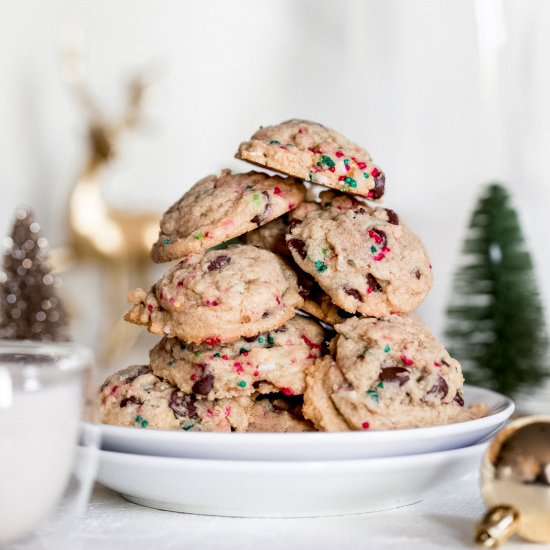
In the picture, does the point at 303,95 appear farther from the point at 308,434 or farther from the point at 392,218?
the point at 308,434

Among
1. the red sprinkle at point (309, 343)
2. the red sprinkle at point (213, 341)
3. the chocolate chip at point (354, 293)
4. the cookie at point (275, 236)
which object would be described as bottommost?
the red sprinkle at point (309, 343)

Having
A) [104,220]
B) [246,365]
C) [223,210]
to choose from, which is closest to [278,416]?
[246,365]

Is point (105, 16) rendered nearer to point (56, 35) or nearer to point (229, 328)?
point (56, 35)

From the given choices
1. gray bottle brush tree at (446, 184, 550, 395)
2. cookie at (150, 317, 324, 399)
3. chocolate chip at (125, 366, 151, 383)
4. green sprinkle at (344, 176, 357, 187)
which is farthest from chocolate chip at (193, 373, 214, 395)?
gray bottle brush tree at (446, 184, 550, 395)

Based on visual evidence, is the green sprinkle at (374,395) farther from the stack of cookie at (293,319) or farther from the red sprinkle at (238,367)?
the red sprinkle at (238,367)

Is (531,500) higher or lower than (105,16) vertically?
lower

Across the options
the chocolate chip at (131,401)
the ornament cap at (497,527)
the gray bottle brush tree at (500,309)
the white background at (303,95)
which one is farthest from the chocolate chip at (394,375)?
the white background at (303,95)

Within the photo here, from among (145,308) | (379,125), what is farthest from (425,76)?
(145,308)
